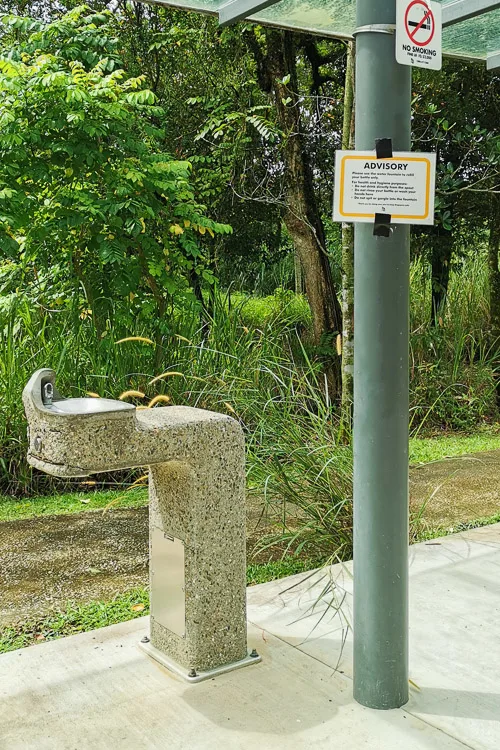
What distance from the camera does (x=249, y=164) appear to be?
33.5 ft

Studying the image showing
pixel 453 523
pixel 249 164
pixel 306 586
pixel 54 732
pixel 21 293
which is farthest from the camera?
pixel 249 164

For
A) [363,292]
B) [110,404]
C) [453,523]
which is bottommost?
[453,523]

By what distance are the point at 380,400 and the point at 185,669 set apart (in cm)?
131

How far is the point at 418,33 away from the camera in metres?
2.74

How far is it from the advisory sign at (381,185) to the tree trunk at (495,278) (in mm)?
7471

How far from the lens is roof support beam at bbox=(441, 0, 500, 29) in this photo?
4.71 meters

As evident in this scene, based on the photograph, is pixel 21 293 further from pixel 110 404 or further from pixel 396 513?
pixel 396 513

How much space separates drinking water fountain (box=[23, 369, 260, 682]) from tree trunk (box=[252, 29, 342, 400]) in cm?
603

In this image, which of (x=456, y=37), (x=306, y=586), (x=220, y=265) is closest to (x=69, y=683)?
(x=306, y=586)

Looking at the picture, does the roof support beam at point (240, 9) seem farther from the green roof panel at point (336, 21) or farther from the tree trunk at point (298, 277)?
the tree trunk at point (298, 277)

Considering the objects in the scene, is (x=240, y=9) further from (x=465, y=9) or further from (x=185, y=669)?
(x=185, y=669)

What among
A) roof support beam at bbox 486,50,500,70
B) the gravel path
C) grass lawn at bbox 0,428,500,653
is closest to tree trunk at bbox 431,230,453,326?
roof support beam at bbox 486,50,500,70

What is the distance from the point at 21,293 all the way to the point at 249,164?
415cm

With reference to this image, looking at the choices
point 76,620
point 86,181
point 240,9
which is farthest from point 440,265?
point 76,620
